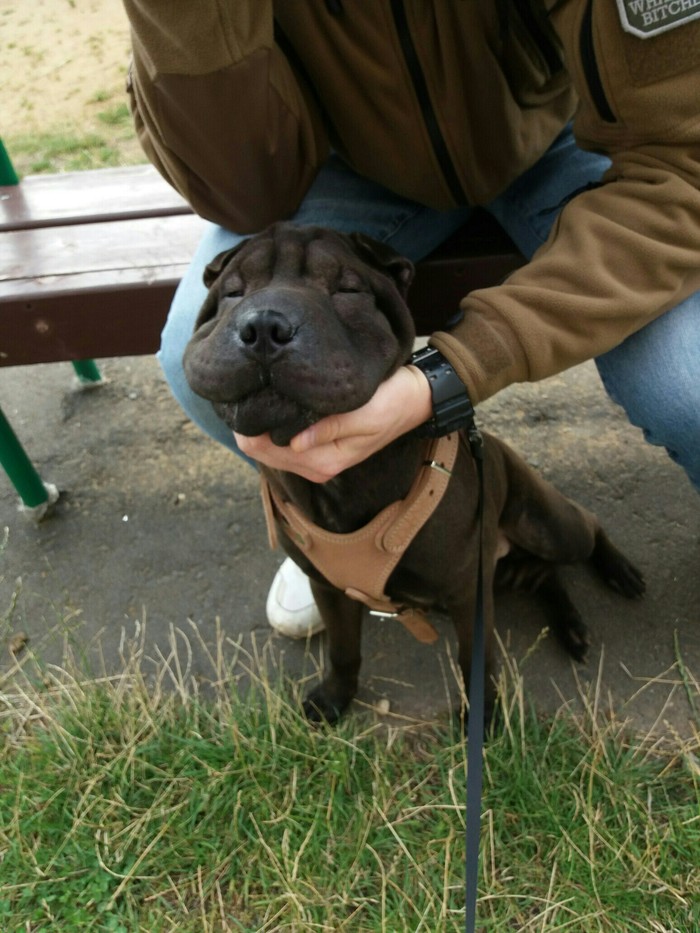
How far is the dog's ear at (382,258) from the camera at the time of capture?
1541mm

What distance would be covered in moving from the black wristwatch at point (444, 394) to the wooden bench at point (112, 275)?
0.59 metres

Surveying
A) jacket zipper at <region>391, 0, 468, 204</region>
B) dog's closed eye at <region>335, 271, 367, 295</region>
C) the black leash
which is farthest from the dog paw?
dog's closed eye at <region>335, 271, 367, 295</region>

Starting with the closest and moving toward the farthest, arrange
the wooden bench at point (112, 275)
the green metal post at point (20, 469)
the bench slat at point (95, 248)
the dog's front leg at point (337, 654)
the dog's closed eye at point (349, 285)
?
1. the dog's closed eye at point (349, 285)
2. the dog's front leg at point (337, 654)
3. the wooden bench at point (112, 275)
4. the bench slat at point (95, 248)
5. the green metal post at point (20, 469)

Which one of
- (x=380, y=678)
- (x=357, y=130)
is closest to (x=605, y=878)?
(x=380, y=678)

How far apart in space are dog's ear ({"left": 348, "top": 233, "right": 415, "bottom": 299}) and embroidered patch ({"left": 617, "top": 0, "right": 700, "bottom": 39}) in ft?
1.83

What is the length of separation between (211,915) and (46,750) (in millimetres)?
615

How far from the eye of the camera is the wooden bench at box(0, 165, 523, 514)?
2.04 meters

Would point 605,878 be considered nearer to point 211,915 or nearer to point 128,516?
point 211,915

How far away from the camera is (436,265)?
1.99m

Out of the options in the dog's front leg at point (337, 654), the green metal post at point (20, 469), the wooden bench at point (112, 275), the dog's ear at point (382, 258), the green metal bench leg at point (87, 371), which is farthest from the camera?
the green metal bench leg at point (87, 371)

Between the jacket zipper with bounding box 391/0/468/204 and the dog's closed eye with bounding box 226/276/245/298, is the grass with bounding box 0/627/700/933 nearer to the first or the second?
the dog's closed eye with bounding box 226/276/245/298

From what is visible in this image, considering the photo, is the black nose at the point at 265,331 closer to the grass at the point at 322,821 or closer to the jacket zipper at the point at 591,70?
the jacket zipper at the point at 591,70

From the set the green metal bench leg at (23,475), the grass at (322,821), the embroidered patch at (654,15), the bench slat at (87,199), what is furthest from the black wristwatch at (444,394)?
the green metal bench leg at (23,475)

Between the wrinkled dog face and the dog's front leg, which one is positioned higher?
the wrinkled dog face
